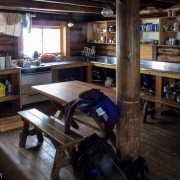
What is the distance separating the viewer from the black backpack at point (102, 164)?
272 cm

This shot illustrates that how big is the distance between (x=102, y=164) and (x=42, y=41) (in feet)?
15.0

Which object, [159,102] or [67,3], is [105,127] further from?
[67,3]

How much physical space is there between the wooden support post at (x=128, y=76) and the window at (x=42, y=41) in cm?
403

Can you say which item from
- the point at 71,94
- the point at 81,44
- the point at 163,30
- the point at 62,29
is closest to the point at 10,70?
the point at 71,94

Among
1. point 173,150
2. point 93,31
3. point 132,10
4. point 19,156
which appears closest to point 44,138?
point 19,156

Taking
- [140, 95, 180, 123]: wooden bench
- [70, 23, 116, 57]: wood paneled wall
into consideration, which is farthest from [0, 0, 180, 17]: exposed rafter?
[140, 95, 180, 123]: wooden bench

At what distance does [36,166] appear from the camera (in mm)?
3279

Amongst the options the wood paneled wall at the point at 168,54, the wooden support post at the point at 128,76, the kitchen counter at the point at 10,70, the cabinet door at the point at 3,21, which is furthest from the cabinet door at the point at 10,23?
the wooden support post at the point at 128,76

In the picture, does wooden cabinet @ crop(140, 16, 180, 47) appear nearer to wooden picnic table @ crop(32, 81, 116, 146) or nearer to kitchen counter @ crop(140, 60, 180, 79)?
kitchen counter @ crop(140, 60, 180, 79)

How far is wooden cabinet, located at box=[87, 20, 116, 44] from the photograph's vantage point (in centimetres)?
668

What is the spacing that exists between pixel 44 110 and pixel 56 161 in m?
2.75

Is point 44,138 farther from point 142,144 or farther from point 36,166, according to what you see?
point 142,144

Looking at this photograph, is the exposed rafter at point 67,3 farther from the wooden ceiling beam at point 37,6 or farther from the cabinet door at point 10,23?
the cabinet door at point 10,23

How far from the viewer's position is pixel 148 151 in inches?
144
